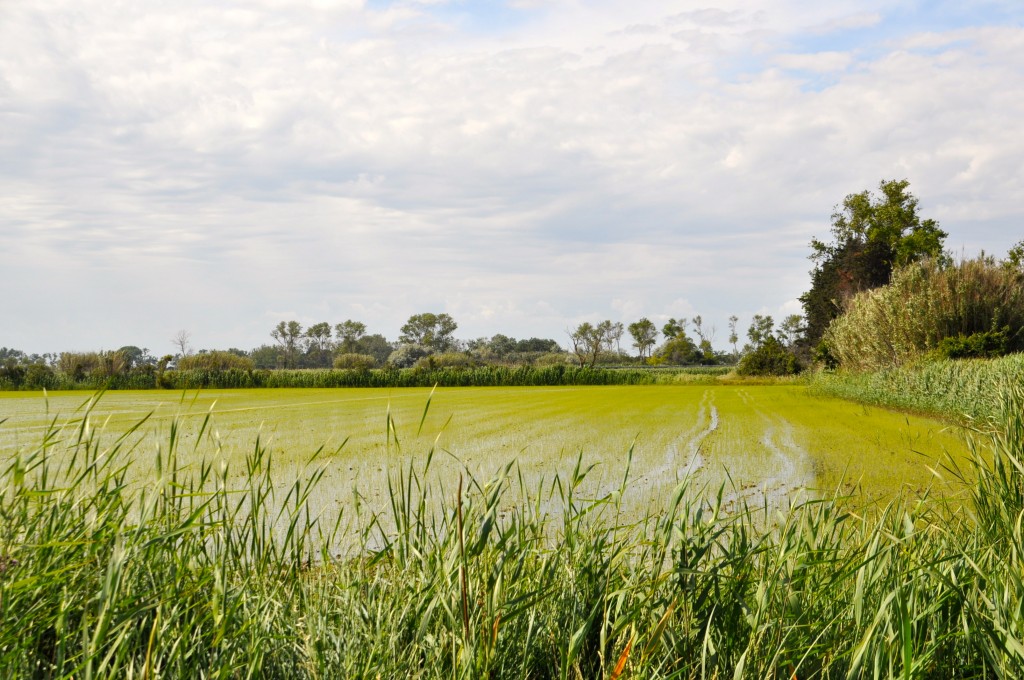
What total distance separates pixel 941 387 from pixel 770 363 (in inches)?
1003

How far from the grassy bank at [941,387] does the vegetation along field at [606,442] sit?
0.58 meters

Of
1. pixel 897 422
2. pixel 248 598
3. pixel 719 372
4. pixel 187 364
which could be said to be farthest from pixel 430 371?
pixel 248 598

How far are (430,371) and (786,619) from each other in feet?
115

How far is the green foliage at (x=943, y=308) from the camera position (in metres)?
17.5

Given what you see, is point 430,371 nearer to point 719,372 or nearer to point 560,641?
point 719,372

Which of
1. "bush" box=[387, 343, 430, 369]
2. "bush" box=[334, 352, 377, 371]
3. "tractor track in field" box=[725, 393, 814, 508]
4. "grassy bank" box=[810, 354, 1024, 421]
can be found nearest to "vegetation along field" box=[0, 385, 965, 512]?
"tractor track in field" box=[725, 393, 814, 508]

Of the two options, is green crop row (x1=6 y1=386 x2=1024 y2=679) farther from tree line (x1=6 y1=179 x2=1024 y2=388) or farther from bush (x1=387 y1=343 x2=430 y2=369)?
bush (x1=387 y1=343 x2=430 y2=369)

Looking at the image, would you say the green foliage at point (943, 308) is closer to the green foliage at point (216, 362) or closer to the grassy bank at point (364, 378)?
the grassy bank at point (364, 378)

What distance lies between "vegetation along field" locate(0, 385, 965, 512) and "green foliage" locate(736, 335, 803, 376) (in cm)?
2028

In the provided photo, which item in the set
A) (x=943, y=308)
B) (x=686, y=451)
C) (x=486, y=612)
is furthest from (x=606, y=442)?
(x=943, y=308)

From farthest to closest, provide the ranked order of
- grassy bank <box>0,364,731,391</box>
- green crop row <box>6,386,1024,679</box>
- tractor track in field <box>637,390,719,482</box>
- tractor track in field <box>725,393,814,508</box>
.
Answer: grassy bank <box>0,364,731,391</box> → tractor track in field <box>637,390,719,482</box> → tractor track in field <box>725,393,814,508</box> → green crop row <box>6,386,1024,679</box>

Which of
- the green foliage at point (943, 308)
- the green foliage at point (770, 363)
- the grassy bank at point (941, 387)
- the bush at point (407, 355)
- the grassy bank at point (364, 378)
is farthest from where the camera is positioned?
the bush at point (407, 355)

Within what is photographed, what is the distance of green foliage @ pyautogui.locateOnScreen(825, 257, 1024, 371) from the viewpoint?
17.5 m

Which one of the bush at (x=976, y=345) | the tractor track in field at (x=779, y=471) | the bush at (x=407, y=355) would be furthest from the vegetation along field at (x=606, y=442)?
the bush at (x=407, y=355)
